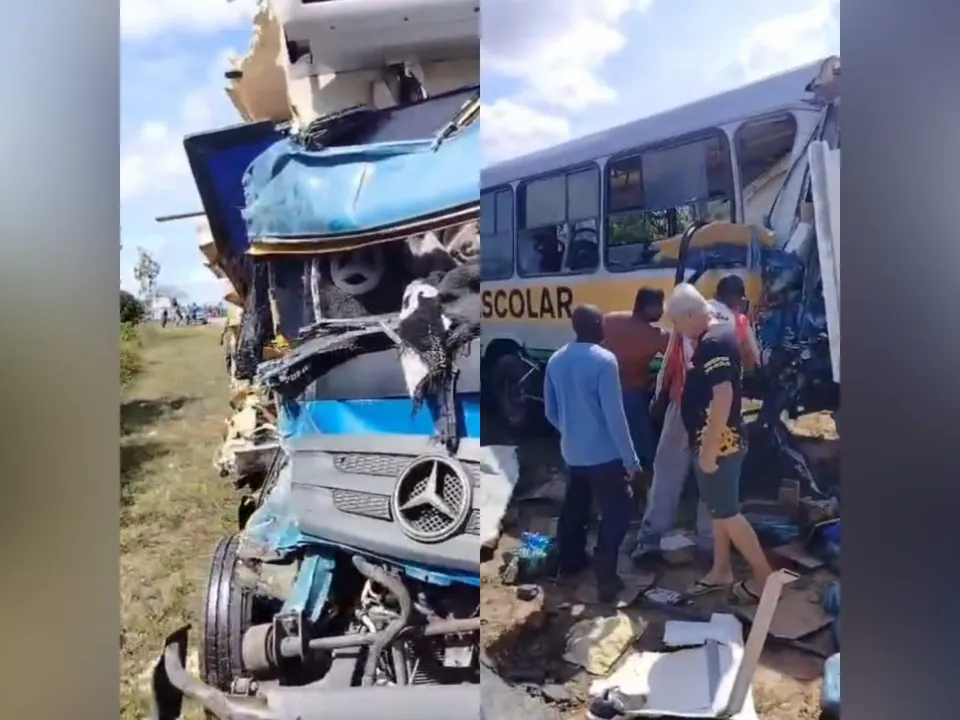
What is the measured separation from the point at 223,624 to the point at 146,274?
96cm

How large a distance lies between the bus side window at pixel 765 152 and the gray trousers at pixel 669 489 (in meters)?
0.63

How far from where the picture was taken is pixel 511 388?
2.18m

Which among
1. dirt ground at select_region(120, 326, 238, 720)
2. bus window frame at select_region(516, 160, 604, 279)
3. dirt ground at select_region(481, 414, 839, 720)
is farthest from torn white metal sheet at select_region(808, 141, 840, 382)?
dirt ground at select_region(120, 326, 238, 720)

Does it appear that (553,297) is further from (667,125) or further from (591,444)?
(667,125)

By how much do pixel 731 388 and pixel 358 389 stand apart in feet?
3.32

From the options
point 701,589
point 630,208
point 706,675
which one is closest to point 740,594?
point 701,589

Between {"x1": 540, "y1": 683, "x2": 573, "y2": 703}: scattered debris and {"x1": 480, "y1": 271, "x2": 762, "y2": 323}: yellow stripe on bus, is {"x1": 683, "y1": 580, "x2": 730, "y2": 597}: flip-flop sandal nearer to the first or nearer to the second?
{"x1": 540, "y1": 683, "x2": 573, "y2": 703}: scattered debris

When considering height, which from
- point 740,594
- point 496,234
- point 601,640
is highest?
point 496,234

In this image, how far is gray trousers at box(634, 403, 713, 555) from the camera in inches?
84.9

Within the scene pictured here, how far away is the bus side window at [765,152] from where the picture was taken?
2.10m

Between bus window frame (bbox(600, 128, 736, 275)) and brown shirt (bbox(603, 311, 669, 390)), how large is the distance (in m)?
0.14
